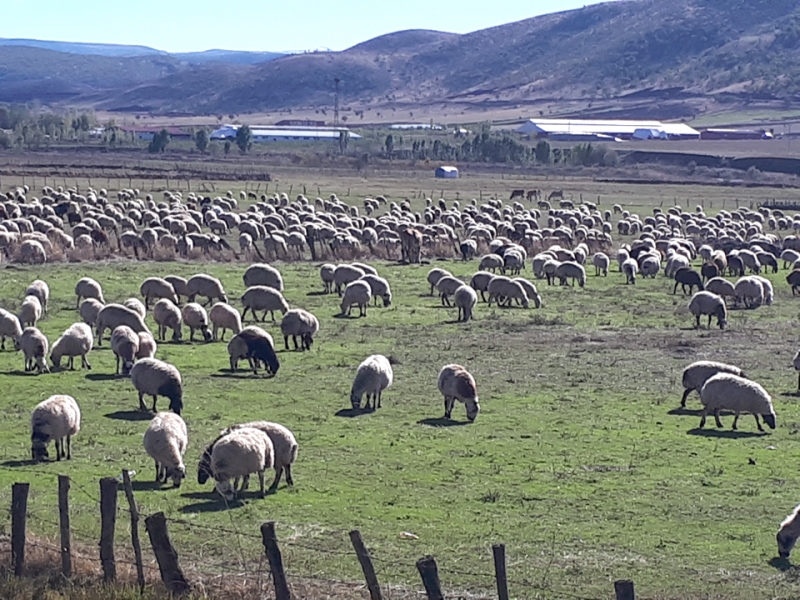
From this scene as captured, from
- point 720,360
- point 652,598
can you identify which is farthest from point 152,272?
point 652,598

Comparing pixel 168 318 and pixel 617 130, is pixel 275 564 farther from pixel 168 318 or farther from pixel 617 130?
pixel 617 130

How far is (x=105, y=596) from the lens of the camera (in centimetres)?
1105

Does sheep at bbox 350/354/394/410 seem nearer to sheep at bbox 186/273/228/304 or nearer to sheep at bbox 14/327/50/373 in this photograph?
sheep at bbox 14/327/50/373

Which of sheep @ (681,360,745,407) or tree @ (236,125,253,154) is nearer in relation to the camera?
sheep @ (681,360,745,407)

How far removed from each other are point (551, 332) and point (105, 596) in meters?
21.1

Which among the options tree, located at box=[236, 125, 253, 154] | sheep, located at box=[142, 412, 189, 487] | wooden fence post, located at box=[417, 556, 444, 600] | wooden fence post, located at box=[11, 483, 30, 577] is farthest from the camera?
tree, located at box=[236, 125, 253, 154]

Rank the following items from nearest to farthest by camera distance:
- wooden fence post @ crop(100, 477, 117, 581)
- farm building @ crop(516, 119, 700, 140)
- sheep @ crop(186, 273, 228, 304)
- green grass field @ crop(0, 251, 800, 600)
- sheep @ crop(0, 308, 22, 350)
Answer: wooden fence post @ crop(100, 477, 117, 581), green grass field @ crop(0, 251, 800, 600), sheep @ crop(0, 308, 22, 350), sheep @ crop(186, 273, 228, 304), farm building @ crop(516, 119, 700, 140)

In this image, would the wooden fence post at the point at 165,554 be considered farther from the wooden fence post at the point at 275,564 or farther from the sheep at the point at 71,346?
the sheep at the point at 71,346

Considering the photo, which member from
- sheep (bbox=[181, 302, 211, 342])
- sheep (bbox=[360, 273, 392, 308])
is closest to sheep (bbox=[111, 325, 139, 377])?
sheep (bbox=[181, 302, 211, 342])

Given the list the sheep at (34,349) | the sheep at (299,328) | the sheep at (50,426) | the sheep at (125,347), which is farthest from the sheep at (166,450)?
the sheep at (299,328)

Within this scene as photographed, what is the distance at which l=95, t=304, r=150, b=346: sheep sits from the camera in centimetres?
2584

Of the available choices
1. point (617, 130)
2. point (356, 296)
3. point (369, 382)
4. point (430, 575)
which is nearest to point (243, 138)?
point (617, 130)

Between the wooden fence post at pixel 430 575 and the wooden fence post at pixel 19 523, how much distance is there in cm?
378

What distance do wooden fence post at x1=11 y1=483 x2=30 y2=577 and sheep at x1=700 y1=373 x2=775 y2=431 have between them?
40.1ft
